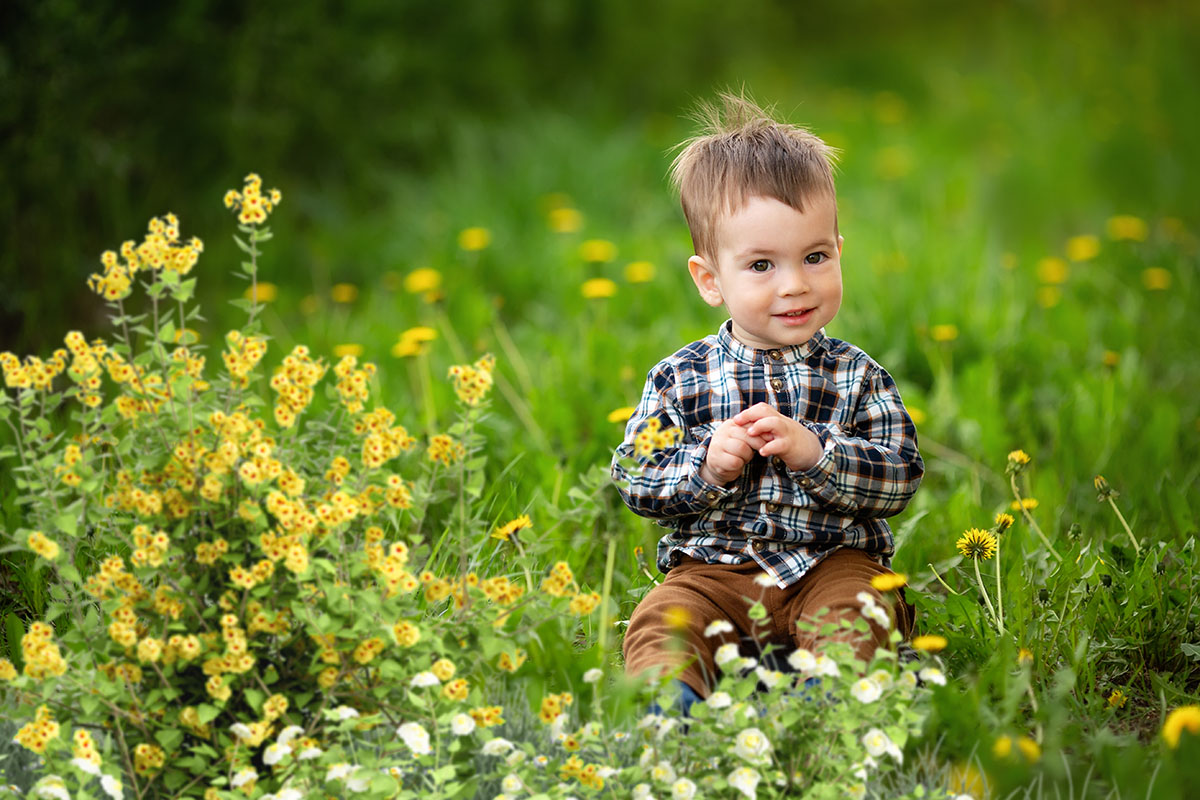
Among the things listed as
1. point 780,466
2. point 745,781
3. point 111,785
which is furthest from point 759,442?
point 111,785

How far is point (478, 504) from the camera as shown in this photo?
2.65 metres

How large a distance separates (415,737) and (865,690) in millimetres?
624

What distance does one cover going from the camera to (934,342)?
145 inches

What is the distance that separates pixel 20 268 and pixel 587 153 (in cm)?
288

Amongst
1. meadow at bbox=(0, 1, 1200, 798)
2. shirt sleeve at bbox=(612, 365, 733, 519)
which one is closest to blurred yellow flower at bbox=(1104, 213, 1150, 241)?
meadow at bbox=(0, 1, 1200, 798)

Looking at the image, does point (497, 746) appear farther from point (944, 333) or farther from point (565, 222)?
point (565, 222)

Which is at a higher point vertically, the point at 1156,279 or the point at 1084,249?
the point at 1084,249

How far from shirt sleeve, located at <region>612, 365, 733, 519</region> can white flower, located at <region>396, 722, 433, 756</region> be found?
56cm

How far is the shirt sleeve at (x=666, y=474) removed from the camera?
210cm

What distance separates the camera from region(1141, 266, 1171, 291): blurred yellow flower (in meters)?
4.12

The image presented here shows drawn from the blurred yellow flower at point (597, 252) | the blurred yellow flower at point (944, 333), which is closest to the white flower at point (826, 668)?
the blurred yellow flower at point (944, 333)

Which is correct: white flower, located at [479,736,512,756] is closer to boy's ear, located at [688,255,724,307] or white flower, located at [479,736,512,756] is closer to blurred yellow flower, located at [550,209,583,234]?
boy's ear, located at [688,255,724,307]

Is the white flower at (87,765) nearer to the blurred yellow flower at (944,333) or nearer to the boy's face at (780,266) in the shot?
the boy's face at (780,266)

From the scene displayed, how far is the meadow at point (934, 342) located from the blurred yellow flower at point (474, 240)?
21mm
